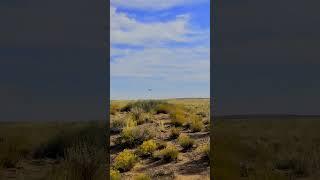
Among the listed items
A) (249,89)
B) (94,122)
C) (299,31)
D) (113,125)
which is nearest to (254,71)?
(249,89)

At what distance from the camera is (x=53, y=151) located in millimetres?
10727

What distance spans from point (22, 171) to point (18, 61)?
2.03 m

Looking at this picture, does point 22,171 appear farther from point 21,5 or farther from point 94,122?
point 21,5

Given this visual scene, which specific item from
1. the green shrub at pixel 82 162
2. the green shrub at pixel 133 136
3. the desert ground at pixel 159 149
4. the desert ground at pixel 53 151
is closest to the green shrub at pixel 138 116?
the desert ground at pixel 159 149

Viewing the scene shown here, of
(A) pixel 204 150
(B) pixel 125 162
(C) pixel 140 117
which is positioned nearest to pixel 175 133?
(A) pixel 204 150

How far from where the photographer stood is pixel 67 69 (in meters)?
11.1

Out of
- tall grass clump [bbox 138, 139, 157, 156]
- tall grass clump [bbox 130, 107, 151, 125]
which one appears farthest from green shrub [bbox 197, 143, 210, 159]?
tall grass clump [bbox 130, 107, 151, 125]

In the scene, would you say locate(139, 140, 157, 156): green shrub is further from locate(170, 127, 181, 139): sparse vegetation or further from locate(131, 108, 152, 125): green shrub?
locate(131, 108, 152, 125): green shrub

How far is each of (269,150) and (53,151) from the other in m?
4.67

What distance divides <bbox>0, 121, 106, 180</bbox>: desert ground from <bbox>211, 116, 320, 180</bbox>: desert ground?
2.51 metres

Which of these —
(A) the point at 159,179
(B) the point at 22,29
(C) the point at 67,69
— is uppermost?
(B) the point at 22,29

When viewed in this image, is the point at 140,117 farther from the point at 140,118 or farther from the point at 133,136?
the point at 133,136

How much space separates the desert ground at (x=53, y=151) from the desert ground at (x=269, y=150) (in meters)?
2.51

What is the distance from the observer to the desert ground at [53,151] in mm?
10703
